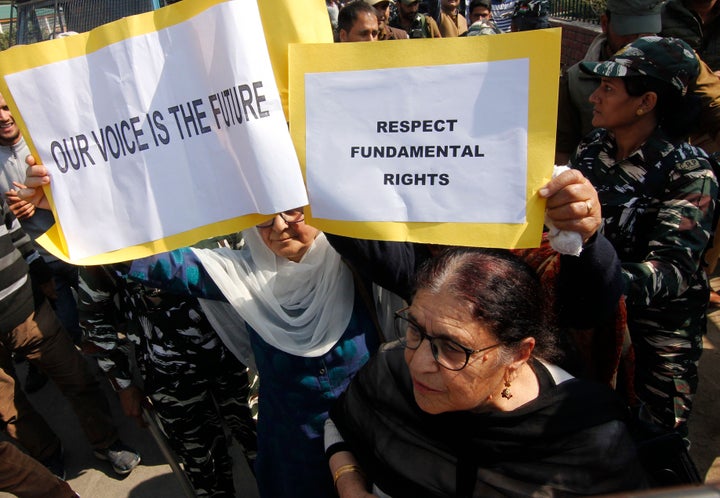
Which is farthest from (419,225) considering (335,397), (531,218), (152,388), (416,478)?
(152,388)

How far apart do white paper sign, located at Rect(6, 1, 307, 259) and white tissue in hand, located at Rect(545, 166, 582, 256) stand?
1.74ft

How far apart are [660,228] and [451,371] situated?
3.32ft

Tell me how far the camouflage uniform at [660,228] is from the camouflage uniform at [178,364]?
5.05 ft

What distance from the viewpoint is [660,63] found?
1.91 meters

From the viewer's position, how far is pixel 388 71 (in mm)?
1141

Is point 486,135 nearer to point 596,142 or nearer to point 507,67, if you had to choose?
point 507,67

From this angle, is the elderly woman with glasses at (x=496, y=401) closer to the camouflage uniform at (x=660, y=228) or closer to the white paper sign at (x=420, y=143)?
the white paper sign at (x=420, y=143)

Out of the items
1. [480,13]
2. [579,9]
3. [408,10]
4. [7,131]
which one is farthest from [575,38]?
[7,131]

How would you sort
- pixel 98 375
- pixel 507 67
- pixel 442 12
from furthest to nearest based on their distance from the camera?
pixel 442 12, pixel 98 375, pixel 507 67

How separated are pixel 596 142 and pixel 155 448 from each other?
115 inches

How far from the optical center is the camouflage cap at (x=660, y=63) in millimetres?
1914

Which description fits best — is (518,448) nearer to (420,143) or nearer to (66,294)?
(420,143)

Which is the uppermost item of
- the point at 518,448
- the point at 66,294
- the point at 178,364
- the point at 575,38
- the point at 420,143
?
the point at 420,143

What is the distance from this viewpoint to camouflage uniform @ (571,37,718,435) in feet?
5.75
